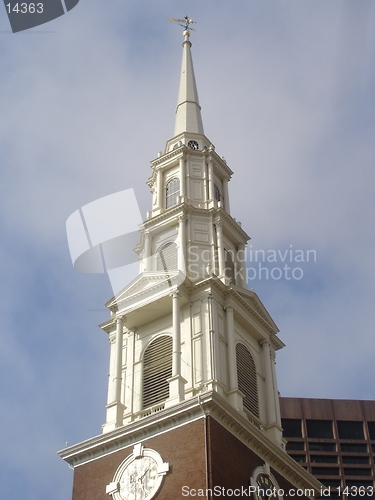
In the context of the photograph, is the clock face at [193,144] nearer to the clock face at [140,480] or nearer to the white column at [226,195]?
the white column at [226,195]

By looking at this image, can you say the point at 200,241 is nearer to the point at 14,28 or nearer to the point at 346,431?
the point at 14,28

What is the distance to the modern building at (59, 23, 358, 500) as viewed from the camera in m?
42.5

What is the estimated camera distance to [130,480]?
43031 mm

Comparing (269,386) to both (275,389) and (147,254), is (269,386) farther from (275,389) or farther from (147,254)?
(147,254)

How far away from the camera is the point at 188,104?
65.0 metres

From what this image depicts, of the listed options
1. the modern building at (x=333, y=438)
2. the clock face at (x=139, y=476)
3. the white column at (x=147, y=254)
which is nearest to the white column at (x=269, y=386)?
the white column at (x=147, y=254)

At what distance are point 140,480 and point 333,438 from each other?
243 ft

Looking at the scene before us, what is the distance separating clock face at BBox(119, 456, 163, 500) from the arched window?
63.9ft

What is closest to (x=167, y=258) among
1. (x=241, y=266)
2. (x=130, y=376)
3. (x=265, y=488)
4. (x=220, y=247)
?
(x=220, y=247)

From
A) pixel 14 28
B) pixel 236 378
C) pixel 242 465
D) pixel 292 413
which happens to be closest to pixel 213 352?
pixel 236 378

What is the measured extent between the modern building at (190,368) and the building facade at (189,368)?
2.5 inches

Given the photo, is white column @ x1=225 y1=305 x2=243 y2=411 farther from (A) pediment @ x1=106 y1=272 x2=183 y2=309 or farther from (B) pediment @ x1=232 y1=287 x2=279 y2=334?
(A) pediment @ x1=106 y1=272 x2=183 y2=309

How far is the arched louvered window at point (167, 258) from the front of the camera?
53250 millimetres

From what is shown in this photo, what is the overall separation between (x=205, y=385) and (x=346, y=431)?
73.3 metres
